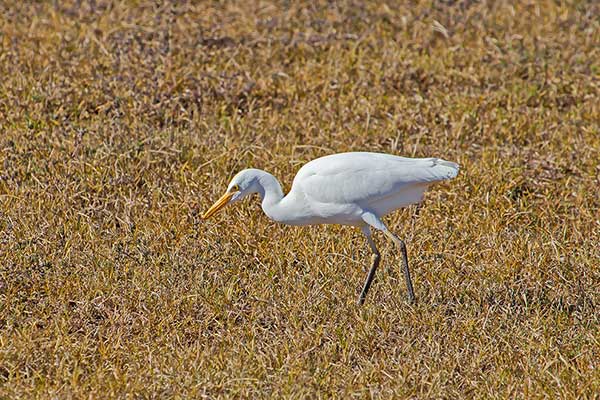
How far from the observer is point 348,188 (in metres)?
4.91

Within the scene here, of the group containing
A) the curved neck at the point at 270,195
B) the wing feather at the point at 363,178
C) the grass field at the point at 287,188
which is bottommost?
the grass field at the point at 287,188

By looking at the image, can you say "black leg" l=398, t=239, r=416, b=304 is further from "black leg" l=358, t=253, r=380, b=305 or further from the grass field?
"black leg" l=358, t=253, r=380, b=305

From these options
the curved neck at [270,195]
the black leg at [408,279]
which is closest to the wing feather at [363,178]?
the curved neck at [270,195]

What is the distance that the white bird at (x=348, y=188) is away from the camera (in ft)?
16.1

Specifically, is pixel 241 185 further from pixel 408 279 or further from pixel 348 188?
pixel 408 279

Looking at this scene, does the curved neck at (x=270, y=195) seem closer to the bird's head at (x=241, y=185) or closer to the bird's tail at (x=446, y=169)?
the bird's head at (x=241, y=185)

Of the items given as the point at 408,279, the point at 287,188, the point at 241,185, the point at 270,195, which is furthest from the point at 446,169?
the point at 287,188

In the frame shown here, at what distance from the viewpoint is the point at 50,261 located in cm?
526

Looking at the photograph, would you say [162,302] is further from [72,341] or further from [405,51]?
[405,51]

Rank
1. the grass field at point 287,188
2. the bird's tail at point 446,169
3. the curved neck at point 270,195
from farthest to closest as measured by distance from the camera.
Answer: the curved neck at point 270,195, the bird's tail at point 446,169, the grass field at point 287,188

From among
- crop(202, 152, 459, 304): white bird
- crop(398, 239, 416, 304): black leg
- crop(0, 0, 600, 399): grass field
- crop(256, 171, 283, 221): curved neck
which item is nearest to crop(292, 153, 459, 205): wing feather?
crop(202, 152, 459, 304): white bird

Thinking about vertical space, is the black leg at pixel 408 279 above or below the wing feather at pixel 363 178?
below

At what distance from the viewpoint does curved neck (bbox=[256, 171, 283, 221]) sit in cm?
501

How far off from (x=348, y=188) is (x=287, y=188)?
4.48ft
